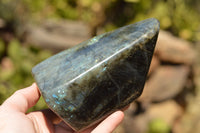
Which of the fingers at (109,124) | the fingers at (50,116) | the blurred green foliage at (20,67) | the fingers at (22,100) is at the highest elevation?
the fingers at (22,100)

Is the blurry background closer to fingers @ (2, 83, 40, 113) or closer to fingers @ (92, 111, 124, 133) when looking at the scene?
fingers @ (2, 83, 40, 113)

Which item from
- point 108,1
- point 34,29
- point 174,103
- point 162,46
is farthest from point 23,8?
point 174,103

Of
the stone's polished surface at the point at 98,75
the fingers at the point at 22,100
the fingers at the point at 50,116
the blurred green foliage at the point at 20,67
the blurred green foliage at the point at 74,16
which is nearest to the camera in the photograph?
the stone's polished surface at the point at 98,75

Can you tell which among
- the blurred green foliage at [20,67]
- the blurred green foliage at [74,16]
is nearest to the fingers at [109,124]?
the blurred green foliage at [74,16]

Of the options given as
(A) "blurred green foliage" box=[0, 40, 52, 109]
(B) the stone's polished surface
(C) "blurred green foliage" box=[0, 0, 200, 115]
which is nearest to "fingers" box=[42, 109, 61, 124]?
(B) the stone's polished surface

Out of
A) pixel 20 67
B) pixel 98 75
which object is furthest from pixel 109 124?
pixel 20 67

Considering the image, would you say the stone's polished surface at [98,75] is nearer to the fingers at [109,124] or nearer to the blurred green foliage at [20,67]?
the fingers at [109,124]
